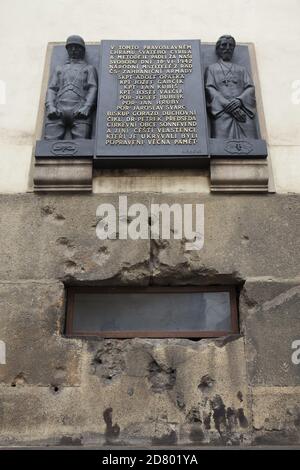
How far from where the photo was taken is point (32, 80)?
5.46 meters

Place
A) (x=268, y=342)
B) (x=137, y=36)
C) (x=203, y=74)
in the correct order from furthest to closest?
1. (x=137, y=36)
2. (x=203, y=74)
3. (x=268, y=342)

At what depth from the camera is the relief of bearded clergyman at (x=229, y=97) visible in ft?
16.5

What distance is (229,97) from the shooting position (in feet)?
17.0

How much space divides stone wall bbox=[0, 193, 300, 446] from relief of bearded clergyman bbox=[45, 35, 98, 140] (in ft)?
2.20

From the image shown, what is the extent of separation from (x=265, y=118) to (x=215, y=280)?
66.0 inches

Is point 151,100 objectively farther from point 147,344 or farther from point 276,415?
point 276,415

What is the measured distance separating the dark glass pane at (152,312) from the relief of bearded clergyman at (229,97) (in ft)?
4.78

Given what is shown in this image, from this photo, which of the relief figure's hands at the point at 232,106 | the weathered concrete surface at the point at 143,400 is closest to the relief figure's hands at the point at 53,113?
the relief figure's hands at the point at 232,106

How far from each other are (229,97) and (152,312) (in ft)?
6.82

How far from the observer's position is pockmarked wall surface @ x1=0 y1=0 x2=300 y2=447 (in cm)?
392

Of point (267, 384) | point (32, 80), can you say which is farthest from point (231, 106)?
point (267, 384)

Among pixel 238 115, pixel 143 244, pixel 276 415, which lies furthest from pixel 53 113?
pixel 276 415

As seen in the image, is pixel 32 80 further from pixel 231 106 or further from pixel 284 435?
pixel 284 435

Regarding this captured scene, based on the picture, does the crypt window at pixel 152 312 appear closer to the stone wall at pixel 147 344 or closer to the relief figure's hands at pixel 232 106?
the stone wall at pixel 147 344
